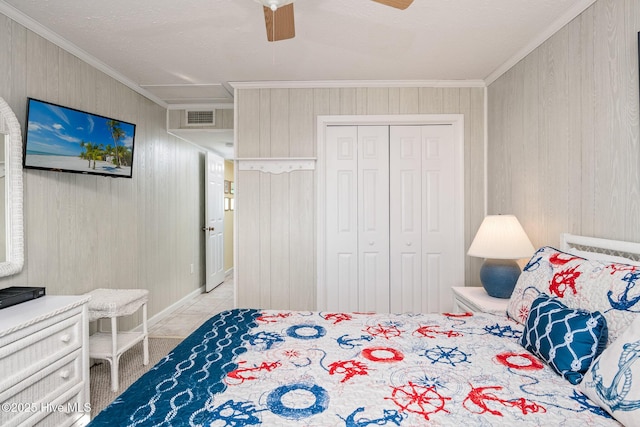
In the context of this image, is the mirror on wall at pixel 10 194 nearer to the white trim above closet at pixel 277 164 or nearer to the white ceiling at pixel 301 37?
the white ceiling at pixel 301 37

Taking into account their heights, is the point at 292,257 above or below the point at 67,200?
below

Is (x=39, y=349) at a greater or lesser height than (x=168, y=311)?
greater

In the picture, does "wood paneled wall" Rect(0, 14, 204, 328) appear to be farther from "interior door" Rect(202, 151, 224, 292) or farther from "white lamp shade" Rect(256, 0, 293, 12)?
"white lamp shade" Rect(256, 0, 293, 12)

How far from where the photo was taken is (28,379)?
1.78m

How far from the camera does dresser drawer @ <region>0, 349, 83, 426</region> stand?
1.69 m

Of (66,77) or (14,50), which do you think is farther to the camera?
(66,77)

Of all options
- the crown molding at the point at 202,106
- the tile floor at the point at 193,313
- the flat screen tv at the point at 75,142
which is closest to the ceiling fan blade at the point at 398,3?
the flat screen tv at the point at 75,142

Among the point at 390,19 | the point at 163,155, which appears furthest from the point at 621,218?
the point at 163,155

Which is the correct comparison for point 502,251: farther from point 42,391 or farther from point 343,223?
point 42,391

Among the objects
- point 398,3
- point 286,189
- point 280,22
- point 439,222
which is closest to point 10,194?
point 280,22

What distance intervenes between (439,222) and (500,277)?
1.08 metres

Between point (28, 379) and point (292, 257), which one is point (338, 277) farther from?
point (28, 379)

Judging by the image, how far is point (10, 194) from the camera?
2.21m

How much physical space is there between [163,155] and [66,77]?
1.57m
